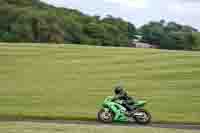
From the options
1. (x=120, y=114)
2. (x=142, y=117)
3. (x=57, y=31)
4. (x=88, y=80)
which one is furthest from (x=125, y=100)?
(x=57, y=31)

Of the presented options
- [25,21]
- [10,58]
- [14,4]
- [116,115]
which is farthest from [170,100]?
[14,4]

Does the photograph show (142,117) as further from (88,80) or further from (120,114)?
(88,80)

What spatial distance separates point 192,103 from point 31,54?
59.9 ft

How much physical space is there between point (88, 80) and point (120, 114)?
48.6 feet

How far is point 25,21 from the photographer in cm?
7594

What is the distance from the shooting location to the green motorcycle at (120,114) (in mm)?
20875

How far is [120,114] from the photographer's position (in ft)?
69.1

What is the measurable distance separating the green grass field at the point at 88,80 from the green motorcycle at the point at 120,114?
117 inches

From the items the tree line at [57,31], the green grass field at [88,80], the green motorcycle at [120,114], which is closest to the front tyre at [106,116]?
the green motorcycle at [120,114]

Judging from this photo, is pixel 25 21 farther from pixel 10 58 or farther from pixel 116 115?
pixel 116 115

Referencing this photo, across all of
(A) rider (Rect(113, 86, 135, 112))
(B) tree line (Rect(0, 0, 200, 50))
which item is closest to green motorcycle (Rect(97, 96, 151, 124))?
(A) rider (Rect(113, 86, 135, 112))

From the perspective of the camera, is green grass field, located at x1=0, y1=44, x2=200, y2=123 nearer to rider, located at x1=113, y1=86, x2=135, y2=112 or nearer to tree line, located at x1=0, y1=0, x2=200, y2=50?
rider, located at x1=113, y1=86, x2=135, y2=112

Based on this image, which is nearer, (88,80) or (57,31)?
(88,80)

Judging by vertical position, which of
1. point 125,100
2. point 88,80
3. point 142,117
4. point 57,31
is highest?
point 57,31
